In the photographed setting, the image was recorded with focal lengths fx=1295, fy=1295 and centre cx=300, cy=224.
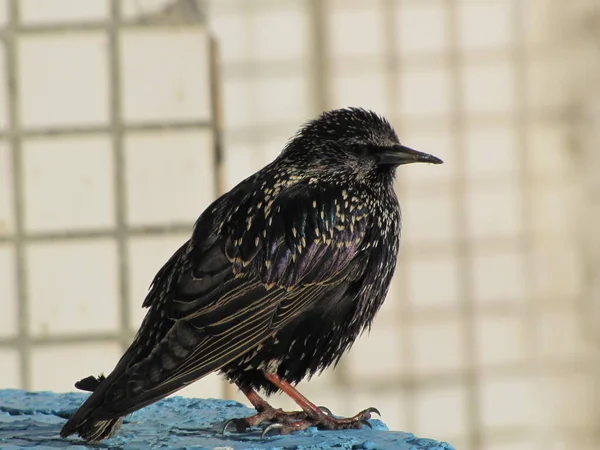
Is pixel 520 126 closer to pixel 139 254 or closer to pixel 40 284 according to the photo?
pixel 139 254

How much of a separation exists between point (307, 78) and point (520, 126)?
108 centimetres

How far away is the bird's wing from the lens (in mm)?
3061

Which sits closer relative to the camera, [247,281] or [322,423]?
[247,281]

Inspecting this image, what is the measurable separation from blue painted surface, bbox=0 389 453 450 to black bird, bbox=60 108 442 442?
73 mm

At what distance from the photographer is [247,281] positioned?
325 centimetres

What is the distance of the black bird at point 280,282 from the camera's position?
3.11m

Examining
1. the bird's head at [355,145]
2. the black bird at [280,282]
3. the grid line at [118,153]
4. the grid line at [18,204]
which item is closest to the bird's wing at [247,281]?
the black bird at [280,282]

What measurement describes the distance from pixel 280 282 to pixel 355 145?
0.55 meters

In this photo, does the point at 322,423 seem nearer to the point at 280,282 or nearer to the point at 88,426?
the point at 280,282

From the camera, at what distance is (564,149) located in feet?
20.8

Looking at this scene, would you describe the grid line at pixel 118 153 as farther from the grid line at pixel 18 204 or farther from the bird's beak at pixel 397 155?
the bird's beak at pixel 397 155

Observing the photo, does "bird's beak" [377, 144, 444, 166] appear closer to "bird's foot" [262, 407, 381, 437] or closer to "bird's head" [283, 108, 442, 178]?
"bird's head" [283, 108, 442, 178]

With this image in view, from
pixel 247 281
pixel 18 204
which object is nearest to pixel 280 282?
pixel 247 281

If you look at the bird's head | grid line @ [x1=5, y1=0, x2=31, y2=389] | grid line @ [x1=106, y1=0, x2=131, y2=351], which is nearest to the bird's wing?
the bird's head
